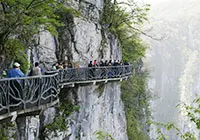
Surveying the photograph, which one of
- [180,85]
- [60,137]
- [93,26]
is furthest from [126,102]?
[180,85]

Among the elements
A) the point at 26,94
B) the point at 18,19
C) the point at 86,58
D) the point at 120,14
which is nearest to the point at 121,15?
the point at 120,14

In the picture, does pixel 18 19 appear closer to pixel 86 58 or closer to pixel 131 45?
pixel 86 58

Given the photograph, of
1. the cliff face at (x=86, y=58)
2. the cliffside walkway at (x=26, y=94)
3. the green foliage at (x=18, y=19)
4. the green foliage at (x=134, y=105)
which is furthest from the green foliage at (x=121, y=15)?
the cliffside walkway at (x=26, y=94)

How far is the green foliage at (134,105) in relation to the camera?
91.4 feet

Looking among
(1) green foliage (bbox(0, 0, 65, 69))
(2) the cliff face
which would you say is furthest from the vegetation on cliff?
(1) green foliage (bbox(0, 0, 65, 69))

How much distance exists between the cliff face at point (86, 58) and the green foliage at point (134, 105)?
3410 mm

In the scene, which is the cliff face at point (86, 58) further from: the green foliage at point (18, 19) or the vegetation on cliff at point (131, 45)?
the green foliage at point (18, 19)

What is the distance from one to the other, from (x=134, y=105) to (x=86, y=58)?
12766mm

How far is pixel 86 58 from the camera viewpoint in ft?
64.8

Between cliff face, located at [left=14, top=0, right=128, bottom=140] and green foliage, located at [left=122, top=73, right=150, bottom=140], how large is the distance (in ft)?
11.2

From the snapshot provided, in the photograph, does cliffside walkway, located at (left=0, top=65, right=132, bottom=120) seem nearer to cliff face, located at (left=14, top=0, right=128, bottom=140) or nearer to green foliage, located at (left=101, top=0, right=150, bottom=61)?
cliff face, located at (left=14, top=0, right=128, bottom=140)

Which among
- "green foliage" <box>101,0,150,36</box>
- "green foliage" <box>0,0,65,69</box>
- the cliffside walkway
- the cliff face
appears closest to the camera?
the cliffside walkway

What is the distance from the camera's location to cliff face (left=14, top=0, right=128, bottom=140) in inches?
643

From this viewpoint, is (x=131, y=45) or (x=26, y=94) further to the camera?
(x=131, y=45)
